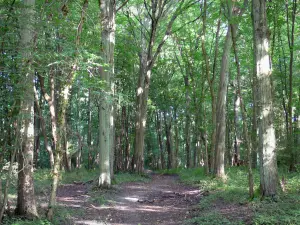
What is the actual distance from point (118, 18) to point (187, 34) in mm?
5338

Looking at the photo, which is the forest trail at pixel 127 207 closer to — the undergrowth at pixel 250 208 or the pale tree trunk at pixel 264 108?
the undergrowth at pixel 250 208

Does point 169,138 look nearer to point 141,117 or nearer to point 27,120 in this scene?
point 141,117

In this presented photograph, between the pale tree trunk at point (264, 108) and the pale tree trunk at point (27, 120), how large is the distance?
19.9ft

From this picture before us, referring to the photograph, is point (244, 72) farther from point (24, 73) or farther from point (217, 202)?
point (24, 73)

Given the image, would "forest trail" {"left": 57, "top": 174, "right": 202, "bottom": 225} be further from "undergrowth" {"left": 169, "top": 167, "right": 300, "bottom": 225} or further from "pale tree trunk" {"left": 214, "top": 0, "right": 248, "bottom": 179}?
"pale tree trunk" {"left": 214, "top": 0, "right": 248, "bottom": 179}

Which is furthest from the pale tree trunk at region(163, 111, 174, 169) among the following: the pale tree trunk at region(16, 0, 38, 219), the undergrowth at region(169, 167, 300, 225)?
the pale tree trunk at region(16, 0, 38, 219)

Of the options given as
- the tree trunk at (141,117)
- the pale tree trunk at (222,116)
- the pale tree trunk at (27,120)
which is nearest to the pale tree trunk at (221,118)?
the pale tree trunk at (222,116)

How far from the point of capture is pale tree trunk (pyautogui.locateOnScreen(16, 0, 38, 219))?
622cm

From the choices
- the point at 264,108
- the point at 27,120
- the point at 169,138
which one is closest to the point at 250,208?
the point at 264,108

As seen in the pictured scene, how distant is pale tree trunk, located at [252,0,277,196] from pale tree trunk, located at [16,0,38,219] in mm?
6073

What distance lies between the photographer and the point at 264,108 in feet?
28.1

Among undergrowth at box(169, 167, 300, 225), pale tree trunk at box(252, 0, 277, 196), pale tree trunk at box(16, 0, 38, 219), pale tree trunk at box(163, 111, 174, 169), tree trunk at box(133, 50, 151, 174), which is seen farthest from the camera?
pale tree trunk at box(163, 111, 174, 169)

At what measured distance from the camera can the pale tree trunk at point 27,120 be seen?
6219mm

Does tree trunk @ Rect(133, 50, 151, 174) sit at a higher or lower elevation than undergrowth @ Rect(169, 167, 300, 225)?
higher
